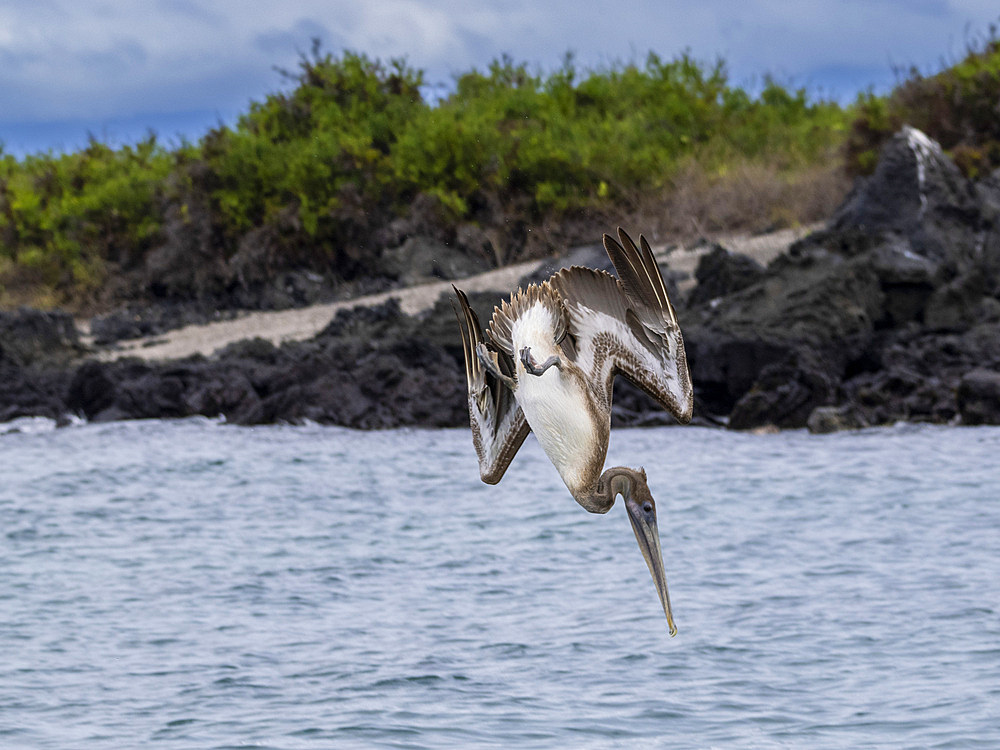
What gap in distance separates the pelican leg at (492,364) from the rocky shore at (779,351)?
16383mm

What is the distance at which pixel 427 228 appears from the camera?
33.8 meters

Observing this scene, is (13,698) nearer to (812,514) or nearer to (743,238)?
(812,514)

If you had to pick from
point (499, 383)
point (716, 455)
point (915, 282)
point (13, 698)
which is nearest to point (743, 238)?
point (915, 282)

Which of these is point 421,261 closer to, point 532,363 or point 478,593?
point 478,593

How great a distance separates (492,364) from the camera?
16.2ft

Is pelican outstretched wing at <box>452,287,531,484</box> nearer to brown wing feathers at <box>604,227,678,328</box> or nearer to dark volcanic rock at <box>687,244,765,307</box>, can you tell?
brown wing feathers at <box>604,227,678,328</box>

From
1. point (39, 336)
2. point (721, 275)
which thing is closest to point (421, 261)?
point (39, 336)

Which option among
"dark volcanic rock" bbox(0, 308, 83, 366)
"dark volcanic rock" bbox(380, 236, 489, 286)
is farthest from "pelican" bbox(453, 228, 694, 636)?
"dark volcanic rock" bbox(380, 236, 489, 286)

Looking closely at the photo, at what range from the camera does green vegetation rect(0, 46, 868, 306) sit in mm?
32344

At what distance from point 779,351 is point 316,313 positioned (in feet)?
40.5

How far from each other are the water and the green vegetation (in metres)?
9.86

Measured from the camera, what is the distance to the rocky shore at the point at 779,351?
21344mm

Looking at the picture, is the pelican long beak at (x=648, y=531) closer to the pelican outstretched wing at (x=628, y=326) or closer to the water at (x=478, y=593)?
the pelican outstretched wing at (x=628, y=326)

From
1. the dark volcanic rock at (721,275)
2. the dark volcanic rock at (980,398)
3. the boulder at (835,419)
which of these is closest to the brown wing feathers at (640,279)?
the boulder at (835,419)
